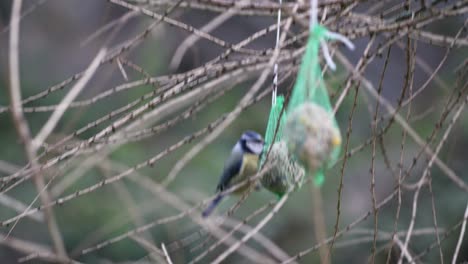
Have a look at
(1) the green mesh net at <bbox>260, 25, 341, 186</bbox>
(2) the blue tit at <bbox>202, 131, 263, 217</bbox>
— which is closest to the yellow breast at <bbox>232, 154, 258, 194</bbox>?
(2) the blue tit at <bbox>202, 131, 263, 217</bbox>

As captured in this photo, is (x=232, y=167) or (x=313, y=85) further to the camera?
(x=232, y=167)

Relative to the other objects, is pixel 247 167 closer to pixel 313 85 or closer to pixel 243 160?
pixel 243 160

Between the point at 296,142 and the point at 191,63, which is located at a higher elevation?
the point at 191,63

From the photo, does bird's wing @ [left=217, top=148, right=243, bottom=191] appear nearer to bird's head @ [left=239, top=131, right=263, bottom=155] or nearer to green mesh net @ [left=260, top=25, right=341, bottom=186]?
bird's head @ [left=239, top=131, right=263, bottom=155]

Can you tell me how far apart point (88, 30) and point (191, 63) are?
2.99ft

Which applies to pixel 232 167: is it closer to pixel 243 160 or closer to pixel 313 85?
pixel 243 160

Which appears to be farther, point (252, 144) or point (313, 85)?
point (252, 144)

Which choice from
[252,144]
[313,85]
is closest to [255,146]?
[252,144]

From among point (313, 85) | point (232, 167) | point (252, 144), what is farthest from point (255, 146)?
point (313, 85)

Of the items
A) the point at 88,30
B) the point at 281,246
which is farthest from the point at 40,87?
the point at 281,246

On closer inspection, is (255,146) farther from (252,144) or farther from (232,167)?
(232,167)

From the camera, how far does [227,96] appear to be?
562 centimetres

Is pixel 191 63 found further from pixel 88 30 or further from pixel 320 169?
pixel 320 169

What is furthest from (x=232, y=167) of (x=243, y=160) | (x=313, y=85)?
(x=313, y=85)
